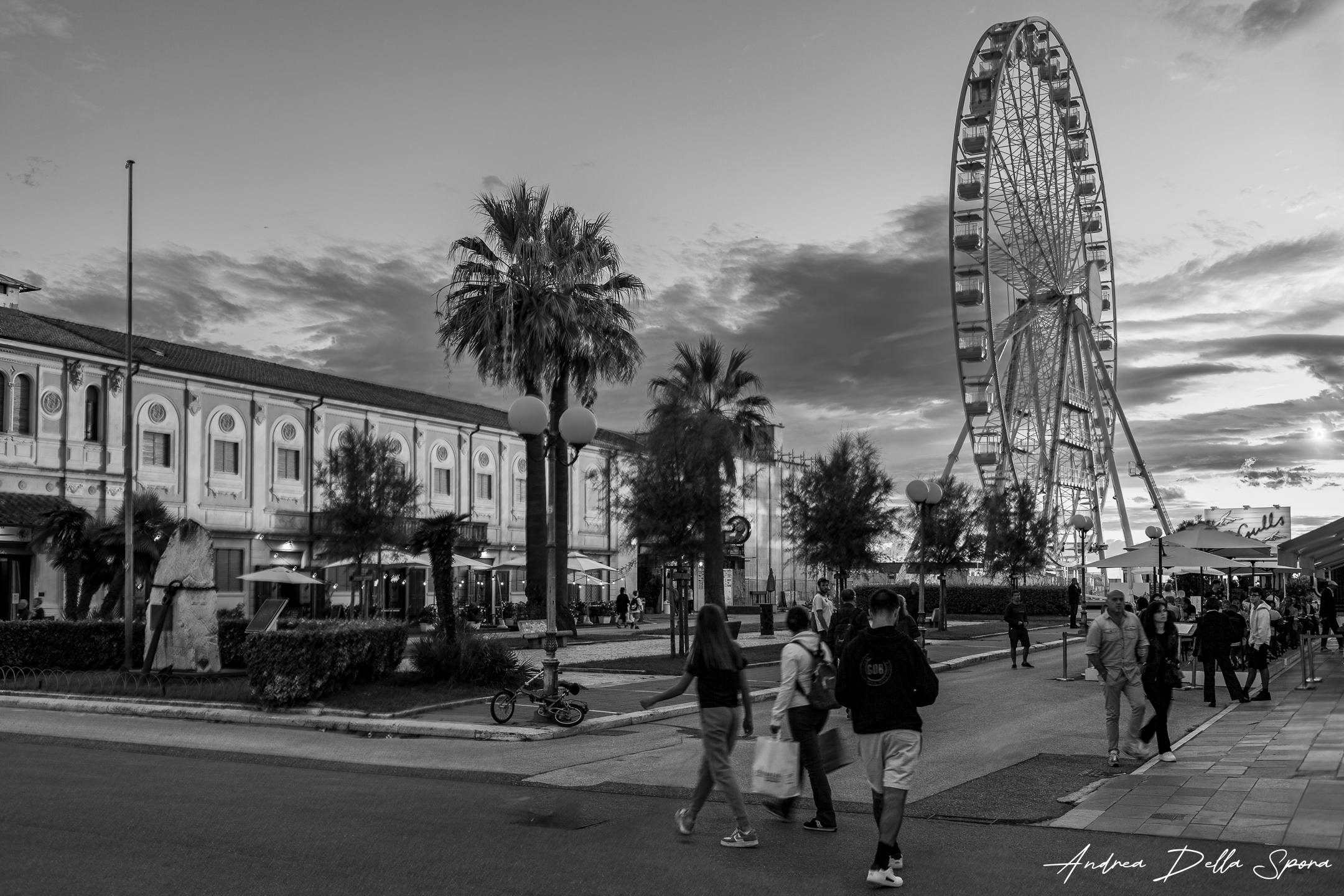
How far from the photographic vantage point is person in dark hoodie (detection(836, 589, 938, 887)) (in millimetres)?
7867

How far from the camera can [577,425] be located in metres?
19.0

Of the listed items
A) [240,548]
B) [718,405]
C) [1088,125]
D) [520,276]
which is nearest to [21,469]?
[240,548]

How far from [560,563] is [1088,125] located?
32857mm

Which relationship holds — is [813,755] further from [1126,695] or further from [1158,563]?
[1158,563]

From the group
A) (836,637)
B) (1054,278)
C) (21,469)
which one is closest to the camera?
(836,637)

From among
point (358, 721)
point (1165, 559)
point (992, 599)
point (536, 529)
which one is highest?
point (536, 529)

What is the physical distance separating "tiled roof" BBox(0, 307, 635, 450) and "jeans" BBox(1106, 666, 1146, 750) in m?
36.3

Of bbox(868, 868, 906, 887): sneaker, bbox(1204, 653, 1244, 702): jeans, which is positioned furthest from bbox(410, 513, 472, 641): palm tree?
bbox(868, 868, 906, 887): sneaker

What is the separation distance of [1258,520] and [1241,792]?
455 feet

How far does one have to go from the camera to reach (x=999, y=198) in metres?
47.6

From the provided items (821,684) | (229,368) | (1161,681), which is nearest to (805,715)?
(821,684)

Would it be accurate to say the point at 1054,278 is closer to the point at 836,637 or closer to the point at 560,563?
the point at 560,563

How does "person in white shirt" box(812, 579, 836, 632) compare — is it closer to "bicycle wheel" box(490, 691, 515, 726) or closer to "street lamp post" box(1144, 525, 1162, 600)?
"street lamp post" box(1144, 525, 1162, 600)

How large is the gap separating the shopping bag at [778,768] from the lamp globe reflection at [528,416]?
9291mm
